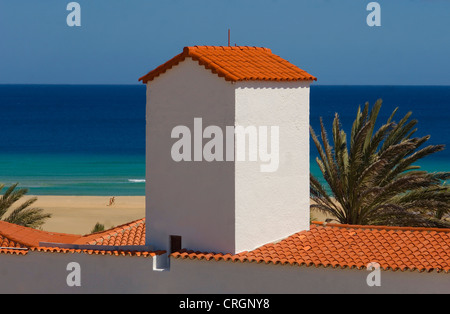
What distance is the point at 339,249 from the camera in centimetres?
1825

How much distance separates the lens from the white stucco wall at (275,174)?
60.3 feet

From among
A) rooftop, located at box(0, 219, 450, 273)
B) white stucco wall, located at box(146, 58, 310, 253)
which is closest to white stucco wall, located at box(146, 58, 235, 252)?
white stucco wall, located at box(146, 58, 310, 253)

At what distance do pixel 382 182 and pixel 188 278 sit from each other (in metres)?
8.92

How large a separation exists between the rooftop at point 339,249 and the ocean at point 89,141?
49902 millimetres

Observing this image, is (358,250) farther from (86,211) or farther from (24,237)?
(86,211)

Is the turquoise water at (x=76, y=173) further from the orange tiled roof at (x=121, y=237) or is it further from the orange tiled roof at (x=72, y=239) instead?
the orange tiled roof at (x=121, y=237)

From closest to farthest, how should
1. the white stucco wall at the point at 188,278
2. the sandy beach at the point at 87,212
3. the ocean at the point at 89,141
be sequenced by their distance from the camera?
the white stucco wall at the point at 188,278, the sandy beach at the point at 87,212, the ocean at the point at 89,141

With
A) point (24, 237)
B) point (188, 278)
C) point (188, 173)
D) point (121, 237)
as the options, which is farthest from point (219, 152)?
point (24, 237)

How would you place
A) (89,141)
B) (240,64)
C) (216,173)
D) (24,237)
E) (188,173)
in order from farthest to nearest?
1. (89,141)
2. (24,237)
3. (240,64)
4. (188,173)
5. (216,173)

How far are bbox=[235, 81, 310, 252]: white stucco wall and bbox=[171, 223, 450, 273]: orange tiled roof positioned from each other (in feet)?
1.18

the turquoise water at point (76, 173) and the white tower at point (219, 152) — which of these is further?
the turquoise water at point (76, 173)

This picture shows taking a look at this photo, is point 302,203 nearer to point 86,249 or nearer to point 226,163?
point 226,163

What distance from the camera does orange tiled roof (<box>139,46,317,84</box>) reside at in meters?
18.2

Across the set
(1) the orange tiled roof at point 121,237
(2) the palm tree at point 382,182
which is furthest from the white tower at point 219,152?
(2) the palm tree at point 382,182
